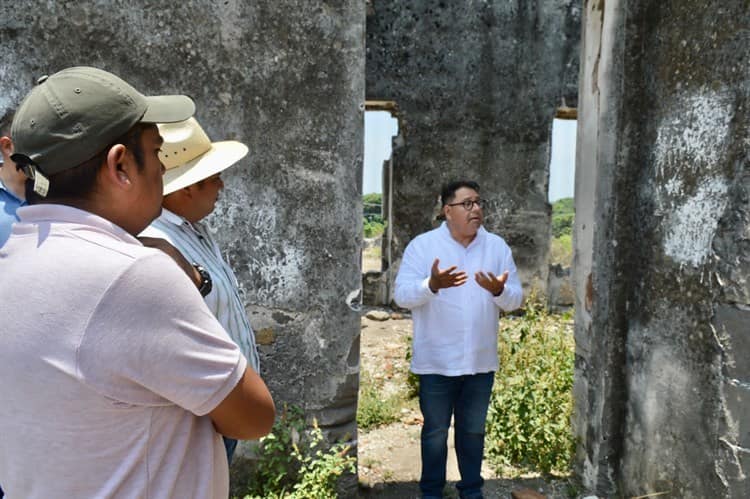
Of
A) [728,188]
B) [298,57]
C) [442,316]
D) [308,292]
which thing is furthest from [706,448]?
[298,57]

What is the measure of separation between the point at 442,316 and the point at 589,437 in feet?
3.55

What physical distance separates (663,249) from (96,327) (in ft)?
8.41

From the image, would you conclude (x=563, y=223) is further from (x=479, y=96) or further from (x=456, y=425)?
(x=456, y=425)

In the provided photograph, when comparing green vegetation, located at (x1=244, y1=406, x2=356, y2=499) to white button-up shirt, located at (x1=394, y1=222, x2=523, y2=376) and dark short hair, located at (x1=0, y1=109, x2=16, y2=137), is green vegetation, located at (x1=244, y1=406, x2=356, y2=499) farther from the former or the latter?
dark short hair, located at (x1=0, y1=109, x2=16, y2=137)

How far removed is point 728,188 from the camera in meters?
2.39

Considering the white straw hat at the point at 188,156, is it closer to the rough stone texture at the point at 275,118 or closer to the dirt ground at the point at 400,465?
the rough stone texture at the point at 275,118

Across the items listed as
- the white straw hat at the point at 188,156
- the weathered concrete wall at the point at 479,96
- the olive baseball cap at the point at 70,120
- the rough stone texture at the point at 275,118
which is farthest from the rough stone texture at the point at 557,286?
the olive baseball cap at the point at 70,120

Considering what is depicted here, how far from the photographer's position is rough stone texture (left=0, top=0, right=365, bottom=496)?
8.77 ft

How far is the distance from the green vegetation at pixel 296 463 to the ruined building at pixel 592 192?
0.11m

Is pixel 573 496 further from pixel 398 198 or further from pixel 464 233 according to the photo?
pixel 398 198

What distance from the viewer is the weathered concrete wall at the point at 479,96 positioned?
830cm

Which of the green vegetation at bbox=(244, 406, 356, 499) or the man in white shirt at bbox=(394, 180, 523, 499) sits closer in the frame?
the green vegetation at bbox=(244, 406, 356, 499)

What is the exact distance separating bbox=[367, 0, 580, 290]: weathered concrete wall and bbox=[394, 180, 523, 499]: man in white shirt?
5336 mm

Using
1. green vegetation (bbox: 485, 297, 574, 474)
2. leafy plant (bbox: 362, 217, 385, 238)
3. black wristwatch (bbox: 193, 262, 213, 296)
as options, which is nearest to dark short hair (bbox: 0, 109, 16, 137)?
black wristwatch (bbox: 193, 262, 213, 296)
